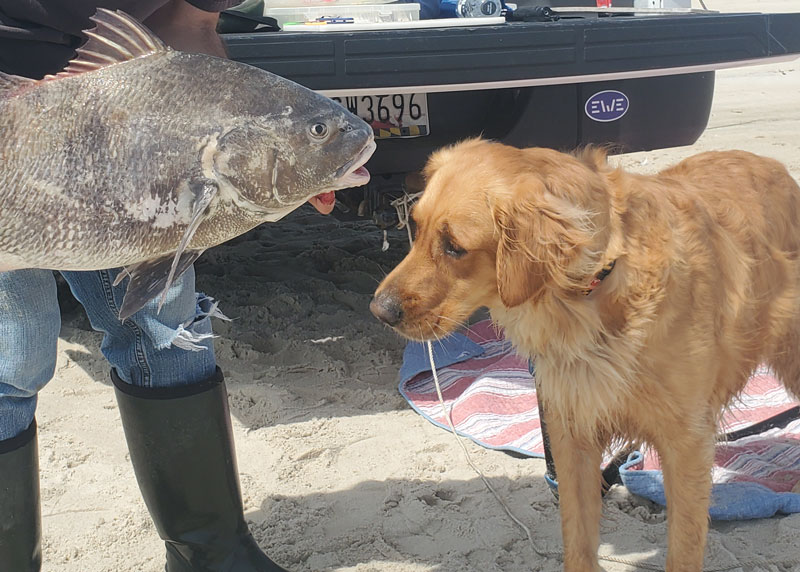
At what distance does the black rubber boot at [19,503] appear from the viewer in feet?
7.53

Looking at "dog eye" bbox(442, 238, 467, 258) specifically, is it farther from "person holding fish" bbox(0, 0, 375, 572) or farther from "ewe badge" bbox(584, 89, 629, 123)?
"ewe badge" bbox(584, 89, 629, 123)

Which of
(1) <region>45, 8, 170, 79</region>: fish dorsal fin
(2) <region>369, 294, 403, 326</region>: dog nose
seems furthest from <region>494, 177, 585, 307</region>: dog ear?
(1) <region>45, 8, 170, 79</region>: fish dorsal fin

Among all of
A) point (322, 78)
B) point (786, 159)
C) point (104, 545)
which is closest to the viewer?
point (104, 545)

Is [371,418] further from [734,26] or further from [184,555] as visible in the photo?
[734,26]

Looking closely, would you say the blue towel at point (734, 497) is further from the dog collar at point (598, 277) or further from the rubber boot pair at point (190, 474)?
the rubber boot pair at point (190, 474)

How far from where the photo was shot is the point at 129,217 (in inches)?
56.4

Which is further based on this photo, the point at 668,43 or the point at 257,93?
the point at 668,43

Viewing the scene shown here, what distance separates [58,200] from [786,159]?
7465mm

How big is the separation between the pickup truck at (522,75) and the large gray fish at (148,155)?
2.04 meters

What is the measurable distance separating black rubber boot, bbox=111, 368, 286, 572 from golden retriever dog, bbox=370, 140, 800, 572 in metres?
0.63

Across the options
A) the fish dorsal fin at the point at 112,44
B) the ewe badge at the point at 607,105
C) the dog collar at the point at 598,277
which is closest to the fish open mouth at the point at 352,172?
the fish dorsal fin at the point at 112,44

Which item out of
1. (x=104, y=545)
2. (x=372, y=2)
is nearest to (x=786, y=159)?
(x=372, y=2)

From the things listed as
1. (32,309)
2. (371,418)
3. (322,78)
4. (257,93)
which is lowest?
(371,418)

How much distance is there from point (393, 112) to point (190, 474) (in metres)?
2.01
